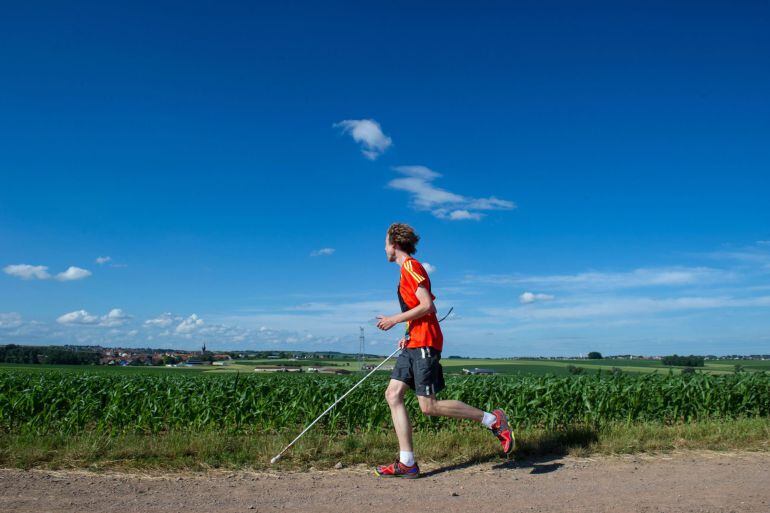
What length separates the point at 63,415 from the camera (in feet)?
37.0

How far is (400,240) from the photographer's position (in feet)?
19.6

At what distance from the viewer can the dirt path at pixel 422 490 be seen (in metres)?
4.68

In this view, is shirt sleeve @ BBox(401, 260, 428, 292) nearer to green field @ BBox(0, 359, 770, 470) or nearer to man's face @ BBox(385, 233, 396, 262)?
man's face @ BBox(385, 233, 396, 262)

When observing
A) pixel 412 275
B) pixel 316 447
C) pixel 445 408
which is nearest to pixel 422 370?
pixel 445 408

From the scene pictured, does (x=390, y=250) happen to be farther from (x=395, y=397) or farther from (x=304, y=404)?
(x=304, y=404)

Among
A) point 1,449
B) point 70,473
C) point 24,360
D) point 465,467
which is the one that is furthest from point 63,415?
point 24,360

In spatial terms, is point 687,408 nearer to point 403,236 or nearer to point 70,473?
point 403,236

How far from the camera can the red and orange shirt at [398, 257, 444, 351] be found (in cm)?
567

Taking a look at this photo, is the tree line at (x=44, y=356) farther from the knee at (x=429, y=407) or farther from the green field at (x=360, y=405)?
the knee at (x=429, y=407)

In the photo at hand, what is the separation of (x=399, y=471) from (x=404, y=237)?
228 centimetres

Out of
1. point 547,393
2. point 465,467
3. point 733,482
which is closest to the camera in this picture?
point 733,482

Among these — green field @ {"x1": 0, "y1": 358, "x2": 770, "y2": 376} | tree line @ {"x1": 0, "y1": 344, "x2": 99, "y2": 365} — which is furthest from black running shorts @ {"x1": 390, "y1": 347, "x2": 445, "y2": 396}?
tree line @ {"x1": 0, "y1": 344, "x2": 99, "y2": 365}

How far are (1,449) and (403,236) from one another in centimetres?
461

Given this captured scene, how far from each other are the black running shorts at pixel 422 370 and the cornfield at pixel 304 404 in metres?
4.26
